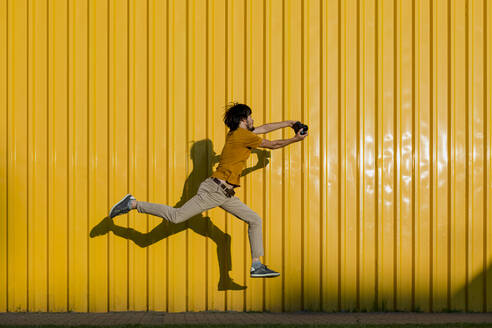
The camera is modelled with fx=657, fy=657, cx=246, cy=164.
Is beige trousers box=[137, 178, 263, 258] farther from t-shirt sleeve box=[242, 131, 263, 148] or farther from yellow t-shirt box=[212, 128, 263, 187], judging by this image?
t-shirt sleeve box=[242, 131, 263, 148]

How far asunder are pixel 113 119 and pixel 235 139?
1.40 metres

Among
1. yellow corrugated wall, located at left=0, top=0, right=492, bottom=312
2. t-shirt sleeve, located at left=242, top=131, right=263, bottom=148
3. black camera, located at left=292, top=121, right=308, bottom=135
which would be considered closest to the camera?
black camera, located at left=292, top=121, right=308, bottom=135

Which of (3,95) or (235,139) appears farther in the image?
(3,95)

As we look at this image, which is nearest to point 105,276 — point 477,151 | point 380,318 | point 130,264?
point 130,264

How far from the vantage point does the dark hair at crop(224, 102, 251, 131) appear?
20.9ft

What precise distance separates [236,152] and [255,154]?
0.65m

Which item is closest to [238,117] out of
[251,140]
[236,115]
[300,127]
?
[236,115]

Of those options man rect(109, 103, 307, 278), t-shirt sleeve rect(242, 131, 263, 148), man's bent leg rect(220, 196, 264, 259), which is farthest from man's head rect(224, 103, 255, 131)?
man's bent leg rect(220, 196, 264, 259)

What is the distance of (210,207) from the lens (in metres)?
6.30

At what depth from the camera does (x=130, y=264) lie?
6781 mm

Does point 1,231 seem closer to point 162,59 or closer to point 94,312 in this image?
point 94,312

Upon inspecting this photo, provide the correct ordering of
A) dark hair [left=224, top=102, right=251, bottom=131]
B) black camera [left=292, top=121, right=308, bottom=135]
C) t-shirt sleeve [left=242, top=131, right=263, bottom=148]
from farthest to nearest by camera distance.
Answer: dark hair [left=224, top=102, right=251, bottom=131], t-shirt sleeve [left=242, top=131, right=263, bottom=148], black camera [left=292, top=121, right=308, bottom=135]

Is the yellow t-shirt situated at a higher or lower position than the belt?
higher

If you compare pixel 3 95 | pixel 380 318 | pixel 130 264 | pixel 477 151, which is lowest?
pixel 380 318
